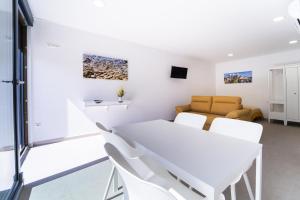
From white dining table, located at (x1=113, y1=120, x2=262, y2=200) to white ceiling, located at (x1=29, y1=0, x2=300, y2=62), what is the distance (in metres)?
1.88

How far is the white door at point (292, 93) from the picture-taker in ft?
13.8

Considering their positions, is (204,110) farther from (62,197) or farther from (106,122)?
(62,197)

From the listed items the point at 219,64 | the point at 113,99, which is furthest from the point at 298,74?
the point at 113,99

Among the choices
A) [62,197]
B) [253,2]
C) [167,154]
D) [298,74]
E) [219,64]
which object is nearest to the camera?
[167,154]

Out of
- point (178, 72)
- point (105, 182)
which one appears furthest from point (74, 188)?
point (178, 72)

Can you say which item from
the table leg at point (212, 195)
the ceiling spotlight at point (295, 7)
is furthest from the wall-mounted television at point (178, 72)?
the table leg at point (212, 195)

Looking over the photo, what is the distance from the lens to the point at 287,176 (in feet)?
5.89

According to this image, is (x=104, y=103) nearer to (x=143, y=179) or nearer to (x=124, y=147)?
(x=124, y=147)

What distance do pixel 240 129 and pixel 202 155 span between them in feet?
2.32

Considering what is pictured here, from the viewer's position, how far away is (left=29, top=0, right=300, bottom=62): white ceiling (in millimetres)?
2176

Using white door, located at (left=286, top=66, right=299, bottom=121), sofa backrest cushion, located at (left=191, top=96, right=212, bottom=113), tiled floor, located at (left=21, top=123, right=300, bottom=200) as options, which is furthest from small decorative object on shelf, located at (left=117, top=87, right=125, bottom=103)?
white door, located at (left=286, top=66, right=299, bottom=121)

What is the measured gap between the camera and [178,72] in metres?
4.87

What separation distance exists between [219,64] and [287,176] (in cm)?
520

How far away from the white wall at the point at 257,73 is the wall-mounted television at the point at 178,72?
2.16 metres
